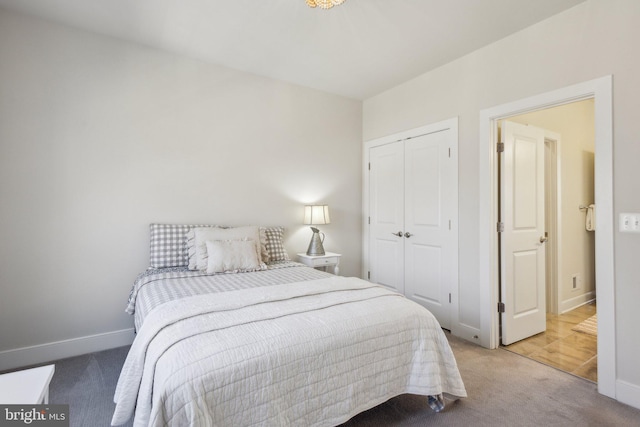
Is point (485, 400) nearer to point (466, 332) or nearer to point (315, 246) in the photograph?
point (466, 332)

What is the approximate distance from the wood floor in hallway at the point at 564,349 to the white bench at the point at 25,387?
3084mm

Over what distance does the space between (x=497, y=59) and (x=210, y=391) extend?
3116mm

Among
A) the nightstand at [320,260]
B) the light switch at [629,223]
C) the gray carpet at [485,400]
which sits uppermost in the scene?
the light switch at [629,223]

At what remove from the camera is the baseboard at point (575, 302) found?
145 inches

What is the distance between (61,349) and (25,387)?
188 cm

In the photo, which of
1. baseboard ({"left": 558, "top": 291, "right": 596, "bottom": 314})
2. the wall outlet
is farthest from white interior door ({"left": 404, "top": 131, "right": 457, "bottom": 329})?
the wall outlet

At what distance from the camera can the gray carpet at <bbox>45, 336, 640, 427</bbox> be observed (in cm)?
178

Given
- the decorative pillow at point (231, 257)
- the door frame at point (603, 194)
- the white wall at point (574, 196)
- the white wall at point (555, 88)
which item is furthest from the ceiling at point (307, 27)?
the decorative pillow at point (231, 257)

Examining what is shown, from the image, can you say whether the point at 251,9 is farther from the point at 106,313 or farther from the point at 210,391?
the point at 106,313

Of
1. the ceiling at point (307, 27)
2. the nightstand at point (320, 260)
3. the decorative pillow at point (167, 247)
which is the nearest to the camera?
the ceiling at point (307, 27)

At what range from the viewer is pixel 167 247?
2.73 m

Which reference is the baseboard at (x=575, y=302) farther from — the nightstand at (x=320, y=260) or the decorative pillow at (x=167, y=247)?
the decorative pillow at (x=167, y=247)

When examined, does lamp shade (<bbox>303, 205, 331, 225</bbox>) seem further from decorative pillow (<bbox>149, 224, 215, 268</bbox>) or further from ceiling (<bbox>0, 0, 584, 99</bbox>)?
ceiling (<bbox>0, 0, 584, 99</bbox>)

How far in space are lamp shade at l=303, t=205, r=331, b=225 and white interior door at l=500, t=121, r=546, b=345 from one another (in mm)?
1741
